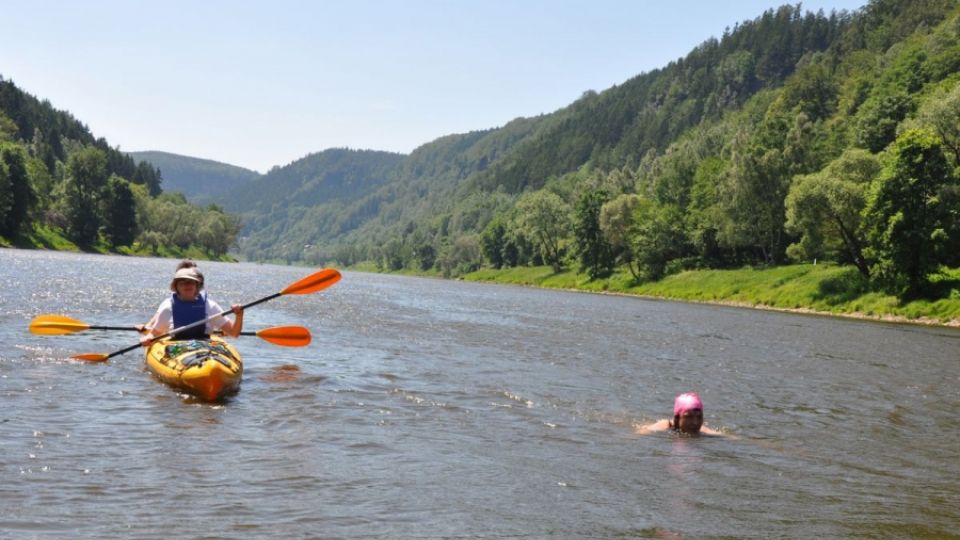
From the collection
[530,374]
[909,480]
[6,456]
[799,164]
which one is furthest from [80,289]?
[799,164]

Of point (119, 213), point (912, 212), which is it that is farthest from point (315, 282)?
point (119, 213)

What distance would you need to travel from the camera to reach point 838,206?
56719 millimetres

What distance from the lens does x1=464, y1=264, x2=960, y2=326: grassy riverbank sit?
158ft

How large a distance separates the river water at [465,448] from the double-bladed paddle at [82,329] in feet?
2.49

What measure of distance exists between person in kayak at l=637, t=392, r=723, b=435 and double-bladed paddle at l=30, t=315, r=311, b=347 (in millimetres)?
9482

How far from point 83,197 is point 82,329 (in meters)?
125

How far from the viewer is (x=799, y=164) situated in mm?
80938

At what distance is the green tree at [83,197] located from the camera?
127125mm

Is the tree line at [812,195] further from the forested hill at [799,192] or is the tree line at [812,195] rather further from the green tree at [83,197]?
the green tree at [83,197]

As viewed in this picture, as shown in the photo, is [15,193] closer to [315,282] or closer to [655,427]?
[315,282]

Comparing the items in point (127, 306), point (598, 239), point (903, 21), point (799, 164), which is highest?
point (903, 21)

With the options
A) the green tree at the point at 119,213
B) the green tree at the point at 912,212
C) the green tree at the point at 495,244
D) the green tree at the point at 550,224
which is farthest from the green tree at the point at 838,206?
the green tree at the point at 119,213

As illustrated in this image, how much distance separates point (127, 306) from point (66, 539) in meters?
30.2

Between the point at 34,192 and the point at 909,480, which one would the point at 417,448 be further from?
the point at 34,192
